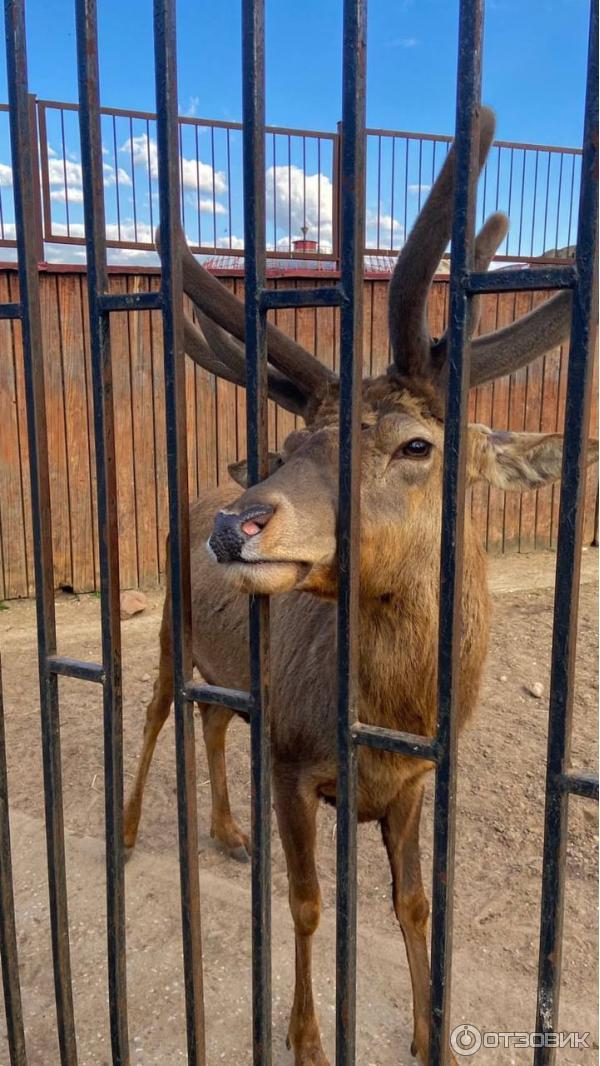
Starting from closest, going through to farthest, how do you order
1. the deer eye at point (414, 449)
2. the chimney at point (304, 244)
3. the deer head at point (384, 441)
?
the deer head at point (384, 441) < the deer eye at point (414, 449) < the chimney at point (304, 244)

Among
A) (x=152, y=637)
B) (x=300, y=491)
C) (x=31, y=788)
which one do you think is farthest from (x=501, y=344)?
(x=152, y=637)

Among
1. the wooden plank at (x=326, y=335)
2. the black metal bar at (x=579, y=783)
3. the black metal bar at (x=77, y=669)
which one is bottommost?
the black metal bar at (x=77, y=669)

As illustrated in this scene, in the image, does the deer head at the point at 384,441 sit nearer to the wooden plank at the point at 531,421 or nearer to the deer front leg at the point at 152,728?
the deer front leg at the point at 152,728

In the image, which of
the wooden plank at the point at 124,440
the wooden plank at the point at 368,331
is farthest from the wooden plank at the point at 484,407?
the wooden plank at the point at 124,440

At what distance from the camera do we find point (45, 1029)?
3.07 m

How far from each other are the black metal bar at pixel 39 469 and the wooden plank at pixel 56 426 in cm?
625

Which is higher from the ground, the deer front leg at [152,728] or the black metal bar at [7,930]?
the black metal bar at [7,930]

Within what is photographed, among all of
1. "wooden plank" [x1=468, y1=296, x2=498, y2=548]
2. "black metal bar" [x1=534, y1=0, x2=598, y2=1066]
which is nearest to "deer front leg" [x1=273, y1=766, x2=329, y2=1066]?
"black metal bar" [x1=534, y1=0, x2=598, y2=1066]

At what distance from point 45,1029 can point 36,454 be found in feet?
7.77

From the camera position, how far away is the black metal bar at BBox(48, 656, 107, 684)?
1.90m

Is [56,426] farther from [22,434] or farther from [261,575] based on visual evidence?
[261,575]

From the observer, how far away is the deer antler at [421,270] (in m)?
1.77

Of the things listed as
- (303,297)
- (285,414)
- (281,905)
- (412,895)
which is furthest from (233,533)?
(285,414)

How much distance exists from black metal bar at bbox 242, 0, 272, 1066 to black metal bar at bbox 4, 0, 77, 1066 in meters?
0.53
